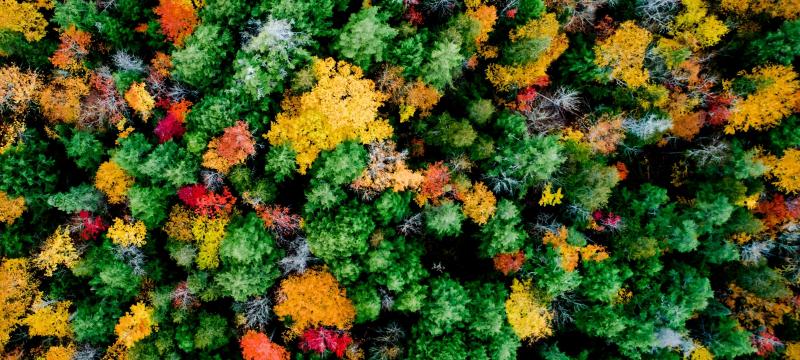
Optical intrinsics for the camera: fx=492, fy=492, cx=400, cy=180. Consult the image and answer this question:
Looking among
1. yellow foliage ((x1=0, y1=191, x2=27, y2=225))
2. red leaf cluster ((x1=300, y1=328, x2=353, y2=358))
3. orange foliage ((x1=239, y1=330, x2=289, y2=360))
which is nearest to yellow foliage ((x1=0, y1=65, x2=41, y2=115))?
yellow foliage ((x1=0, y1=191, x2=27, y2=225))

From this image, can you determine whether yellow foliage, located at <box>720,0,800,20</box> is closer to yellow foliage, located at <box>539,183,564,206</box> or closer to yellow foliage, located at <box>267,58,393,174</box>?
yellow foliage, located at <box>539,183,564,206</box>

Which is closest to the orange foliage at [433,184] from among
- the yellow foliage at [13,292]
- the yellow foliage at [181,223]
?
the yellow foliage at [181,223]

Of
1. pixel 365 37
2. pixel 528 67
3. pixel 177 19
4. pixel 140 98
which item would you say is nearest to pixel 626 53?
pixel 528 67

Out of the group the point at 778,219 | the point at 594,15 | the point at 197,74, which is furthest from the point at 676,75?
the point at 197,74

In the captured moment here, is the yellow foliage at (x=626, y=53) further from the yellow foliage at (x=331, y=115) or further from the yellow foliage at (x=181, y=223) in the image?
the yellow foliage at (x=181, y=223)

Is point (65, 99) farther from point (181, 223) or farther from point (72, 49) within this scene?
point (181, 223)

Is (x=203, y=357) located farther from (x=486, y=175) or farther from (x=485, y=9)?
(x=485, y=9)

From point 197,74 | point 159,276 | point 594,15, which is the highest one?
point 594,15
